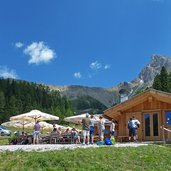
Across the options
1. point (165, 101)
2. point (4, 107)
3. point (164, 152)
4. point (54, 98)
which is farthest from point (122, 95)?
point (54, 98)

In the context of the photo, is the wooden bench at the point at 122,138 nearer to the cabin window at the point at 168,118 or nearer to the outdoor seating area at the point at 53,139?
the cabin window at the point at 168,118

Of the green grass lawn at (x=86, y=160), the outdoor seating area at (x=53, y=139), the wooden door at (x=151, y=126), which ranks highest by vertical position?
the wooden door at (x=151, y=126)

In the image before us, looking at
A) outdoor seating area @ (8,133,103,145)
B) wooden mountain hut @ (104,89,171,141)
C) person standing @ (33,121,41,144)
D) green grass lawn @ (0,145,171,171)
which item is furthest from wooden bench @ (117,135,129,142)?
green grass lawn @ (0,145,171,171)

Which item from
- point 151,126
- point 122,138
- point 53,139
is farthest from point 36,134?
point 151,126

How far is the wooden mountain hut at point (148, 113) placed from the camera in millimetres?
25594

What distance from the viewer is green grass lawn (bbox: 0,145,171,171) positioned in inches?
489

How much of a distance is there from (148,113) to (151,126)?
3.13 ft

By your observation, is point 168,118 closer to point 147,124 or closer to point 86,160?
point 147,124

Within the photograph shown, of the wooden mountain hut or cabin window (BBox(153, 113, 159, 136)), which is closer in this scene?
the wooden mountain hut

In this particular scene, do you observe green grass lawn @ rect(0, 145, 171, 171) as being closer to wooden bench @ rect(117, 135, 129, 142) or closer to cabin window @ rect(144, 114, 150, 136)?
cabin window @ rect(144, 114, 150, 136)

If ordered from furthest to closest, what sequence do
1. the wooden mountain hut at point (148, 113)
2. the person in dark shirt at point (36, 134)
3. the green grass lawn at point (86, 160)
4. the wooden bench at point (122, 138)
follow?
the wooden bench at point (122, 138) → the wooden mountain hut at point (148, 113) → the person in dark shirt at point (36, 134) → the green grass lawn at point (86, 160)

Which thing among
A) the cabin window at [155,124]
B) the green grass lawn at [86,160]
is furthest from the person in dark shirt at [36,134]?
the cabin window at [155,124]

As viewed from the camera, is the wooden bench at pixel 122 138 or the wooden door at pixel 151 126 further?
the wooden bench at pixel 122 138

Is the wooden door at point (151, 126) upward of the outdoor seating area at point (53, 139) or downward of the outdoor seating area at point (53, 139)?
upward
